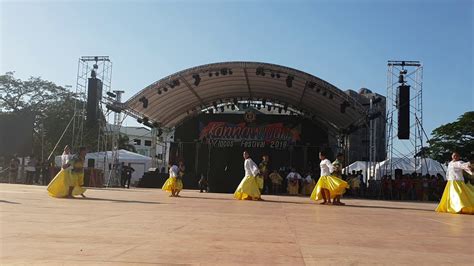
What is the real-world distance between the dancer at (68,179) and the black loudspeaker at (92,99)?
11044mm

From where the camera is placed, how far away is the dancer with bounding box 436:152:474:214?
1062 cm

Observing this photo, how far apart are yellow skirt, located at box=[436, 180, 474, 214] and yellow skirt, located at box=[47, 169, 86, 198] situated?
364 inches

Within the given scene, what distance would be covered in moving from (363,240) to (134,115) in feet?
73.8

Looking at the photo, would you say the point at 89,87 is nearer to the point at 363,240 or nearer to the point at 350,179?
the point at 350,179

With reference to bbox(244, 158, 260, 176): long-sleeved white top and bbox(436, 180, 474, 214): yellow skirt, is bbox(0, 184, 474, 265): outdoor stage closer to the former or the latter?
bbox(436, 180, 474, 214): yellow skirt

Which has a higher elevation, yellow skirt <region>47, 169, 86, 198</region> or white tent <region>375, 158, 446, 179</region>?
white tent <region>375, 158, 446, 179</region>

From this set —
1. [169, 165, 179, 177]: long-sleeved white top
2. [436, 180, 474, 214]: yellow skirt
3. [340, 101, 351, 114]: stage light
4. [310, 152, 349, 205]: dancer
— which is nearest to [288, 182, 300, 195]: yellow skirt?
[340, 101, 351, 114]: stage light

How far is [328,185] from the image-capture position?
12.5 meters

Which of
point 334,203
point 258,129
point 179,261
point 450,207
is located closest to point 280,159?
point 258,129

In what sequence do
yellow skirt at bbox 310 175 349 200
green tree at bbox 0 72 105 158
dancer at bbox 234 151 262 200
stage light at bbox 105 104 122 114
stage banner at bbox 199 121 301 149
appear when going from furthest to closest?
1. green tree at bbox 0 72 105 158
2. stage banner at bbox 199 121 301 149
3. stage light at bbox 105 104 122 114
4. dancer at bbox 234 151 262 200
5. yellow skirt at bbox 310 175 349 200

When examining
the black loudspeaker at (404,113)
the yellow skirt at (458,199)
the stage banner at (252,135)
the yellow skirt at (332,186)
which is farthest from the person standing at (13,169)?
the yellow skirt at (458,199)

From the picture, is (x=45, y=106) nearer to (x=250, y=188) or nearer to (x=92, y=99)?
(x=92, y=99)

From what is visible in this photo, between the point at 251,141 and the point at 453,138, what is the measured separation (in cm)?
2746

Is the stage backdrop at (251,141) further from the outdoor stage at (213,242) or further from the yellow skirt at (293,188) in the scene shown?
the outdoor stage at (213,242)
